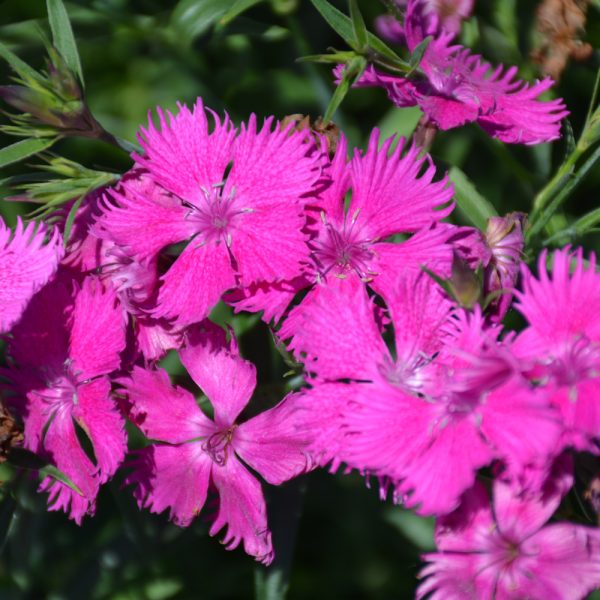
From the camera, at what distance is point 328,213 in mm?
1188

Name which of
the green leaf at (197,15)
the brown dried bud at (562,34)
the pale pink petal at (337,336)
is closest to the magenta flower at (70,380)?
the pale pink petal at (337,336)

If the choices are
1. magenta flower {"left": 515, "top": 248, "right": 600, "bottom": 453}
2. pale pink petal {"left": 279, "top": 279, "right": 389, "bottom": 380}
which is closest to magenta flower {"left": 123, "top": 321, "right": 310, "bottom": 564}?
pale pink petal {"left": 279, "top": 279, "right": 389, "bottom": 380}

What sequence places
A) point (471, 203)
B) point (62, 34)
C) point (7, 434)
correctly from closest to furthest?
point (7, 434) → point (62, 34) → point (471, 203)

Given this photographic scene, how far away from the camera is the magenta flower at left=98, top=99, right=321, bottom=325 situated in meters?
1.14

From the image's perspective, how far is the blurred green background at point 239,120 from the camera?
1606mm

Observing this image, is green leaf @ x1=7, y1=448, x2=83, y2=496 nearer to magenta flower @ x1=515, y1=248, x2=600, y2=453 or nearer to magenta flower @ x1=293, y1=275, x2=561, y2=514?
magenta flower @ x1=293, y1=275, x2=561, y2=514

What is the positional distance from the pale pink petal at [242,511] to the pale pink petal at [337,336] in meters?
0.20

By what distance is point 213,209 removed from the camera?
1211 mm

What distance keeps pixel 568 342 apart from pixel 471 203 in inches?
14.8

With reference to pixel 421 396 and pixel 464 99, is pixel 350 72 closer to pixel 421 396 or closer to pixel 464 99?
pixel 464 99

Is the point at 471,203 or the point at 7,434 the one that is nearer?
the point at 7,434

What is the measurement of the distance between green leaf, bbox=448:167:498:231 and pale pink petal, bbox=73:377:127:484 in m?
0.56

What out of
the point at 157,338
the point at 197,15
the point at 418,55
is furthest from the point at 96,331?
the point at 197,15

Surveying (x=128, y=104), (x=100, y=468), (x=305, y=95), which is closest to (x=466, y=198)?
(x=100, y=468)
